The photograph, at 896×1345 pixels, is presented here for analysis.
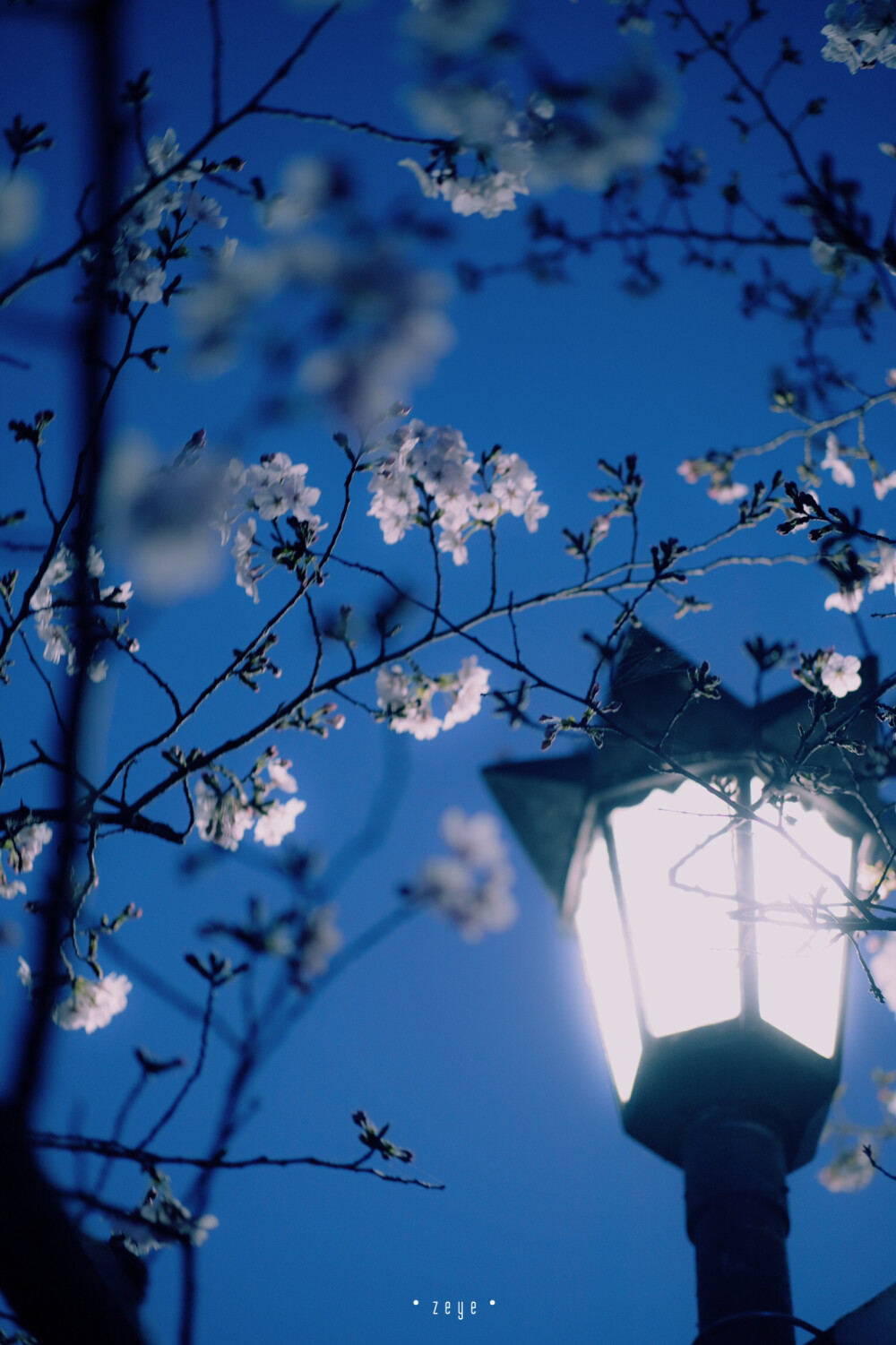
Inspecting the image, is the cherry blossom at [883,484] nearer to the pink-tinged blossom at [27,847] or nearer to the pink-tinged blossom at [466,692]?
the pink-tinged blossom at [466,692]

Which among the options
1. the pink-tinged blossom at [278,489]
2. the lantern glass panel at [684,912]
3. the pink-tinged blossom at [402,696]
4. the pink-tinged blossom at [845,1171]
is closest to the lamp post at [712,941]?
the lantern glass panel at [684,912]

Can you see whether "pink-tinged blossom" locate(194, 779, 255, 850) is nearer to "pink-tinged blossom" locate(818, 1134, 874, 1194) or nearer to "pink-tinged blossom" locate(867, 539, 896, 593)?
"pink-tinged blossom" locate(867, 539, 896, 593)

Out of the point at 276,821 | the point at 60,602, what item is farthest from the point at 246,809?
the point at 60,602

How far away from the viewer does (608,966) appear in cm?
241

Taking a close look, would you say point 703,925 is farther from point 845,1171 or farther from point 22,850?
point 845,1171

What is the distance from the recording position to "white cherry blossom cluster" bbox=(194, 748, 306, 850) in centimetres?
333

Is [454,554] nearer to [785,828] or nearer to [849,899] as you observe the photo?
[785,828]

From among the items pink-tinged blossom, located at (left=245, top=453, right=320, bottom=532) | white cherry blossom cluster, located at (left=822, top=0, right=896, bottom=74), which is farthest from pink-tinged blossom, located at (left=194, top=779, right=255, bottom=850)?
white cherry blossom cluster, located at (left=822, top=0, right=896, bottom=74)

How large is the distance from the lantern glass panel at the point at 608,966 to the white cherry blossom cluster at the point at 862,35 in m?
2.77

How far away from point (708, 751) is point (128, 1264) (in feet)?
→ 6.30

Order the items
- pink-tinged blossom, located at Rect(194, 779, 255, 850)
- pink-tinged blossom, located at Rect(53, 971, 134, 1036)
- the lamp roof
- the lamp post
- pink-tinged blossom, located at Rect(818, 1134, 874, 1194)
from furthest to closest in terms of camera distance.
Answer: pink-tinged blossom, located at Rect(818, 1134, 874, 1194)
pink-tinged blossom, located at Rect(194, 779, 255, 850)
pink-tinged blossom, located at Rect(53, 971, 134, 1036)
the lamp roof
the lamp post

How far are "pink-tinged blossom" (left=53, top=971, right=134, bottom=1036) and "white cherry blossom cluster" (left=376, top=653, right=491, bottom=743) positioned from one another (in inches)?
55.7

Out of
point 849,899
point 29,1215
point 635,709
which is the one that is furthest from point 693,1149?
point 29,1215

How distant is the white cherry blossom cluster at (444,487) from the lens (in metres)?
3.15
